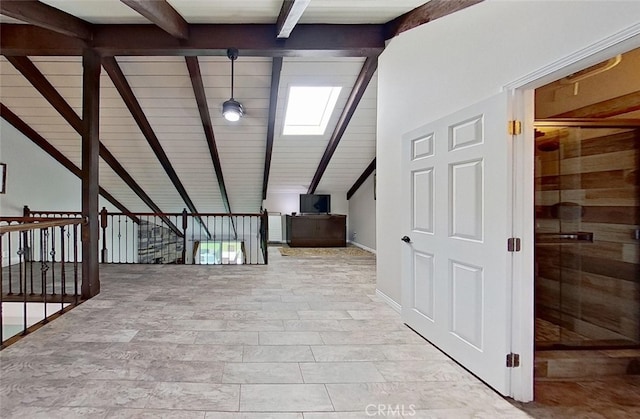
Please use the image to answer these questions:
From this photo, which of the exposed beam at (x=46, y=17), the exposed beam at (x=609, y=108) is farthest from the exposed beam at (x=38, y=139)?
the exposed beam at (x=609, y=108)

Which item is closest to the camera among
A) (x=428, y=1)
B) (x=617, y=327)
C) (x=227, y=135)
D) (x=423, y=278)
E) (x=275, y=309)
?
(x=617, y=327)

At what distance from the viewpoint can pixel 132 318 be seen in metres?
3.57

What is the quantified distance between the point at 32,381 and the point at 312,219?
278 inches

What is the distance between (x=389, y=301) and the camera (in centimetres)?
409

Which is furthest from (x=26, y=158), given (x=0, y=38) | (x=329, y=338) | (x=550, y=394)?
(x=550, y=394)

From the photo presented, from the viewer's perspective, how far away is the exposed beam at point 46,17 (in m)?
3.24

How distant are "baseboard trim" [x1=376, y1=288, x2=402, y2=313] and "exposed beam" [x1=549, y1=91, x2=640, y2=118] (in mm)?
2318

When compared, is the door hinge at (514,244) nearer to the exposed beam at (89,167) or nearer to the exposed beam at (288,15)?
the exposed beam at (288,15)

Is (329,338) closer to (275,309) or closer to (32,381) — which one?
(275,309)

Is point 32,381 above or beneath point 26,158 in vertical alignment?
beneath

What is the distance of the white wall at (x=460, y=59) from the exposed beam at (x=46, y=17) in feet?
11.2

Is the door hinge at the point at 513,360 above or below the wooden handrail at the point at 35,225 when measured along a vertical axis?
below

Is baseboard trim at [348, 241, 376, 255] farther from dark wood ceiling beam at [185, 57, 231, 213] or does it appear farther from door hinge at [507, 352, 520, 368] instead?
door hinge at [507, 352, 520, 368]

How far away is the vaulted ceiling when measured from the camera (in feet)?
12.4
